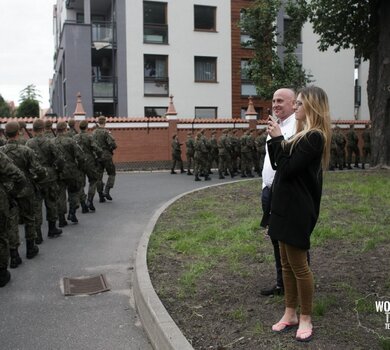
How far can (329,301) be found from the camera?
4.63m

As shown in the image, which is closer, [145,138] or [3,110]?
[145,138]

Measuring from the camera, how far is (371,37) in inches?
778

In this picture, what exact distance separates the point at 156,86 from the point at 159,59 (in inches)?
68.7

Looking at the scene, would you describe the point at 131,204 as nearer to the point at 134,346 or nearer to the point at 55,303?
the point at 55,303

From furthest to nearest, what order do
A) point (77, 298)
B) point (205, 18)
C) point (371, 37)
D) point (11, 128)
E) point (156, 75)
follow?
point (205, 18) → point (156, 75) → point (371, 37) → point (11, 128) → point (77, 298)

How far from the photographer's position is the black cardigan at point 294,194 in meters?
3.62

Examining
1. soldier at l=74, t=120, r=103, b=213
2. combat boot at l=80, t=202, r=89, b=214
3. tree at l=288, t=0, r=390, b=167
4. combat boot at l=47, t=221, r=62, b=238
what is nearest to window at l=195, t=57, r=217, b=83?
tree at l=288, t=0, r=390, b=167

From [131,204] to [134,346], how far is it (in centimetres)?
829

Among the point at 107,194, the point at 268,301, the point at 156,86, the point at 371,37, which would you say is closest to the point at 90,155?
the point at 107,194

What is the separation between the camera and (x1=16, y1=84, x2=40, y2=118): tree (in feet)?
140

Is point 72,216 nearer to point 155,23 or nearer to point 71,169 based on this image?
point 71,169

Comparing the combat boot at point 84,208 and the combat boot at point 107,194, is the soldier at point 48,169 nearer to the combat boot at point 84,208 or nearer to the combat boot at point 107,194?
the combat boot at point 84,208

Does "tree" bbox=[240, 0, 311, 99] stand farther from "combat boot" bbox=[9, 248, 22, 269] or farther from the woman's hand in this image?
the woman's hand

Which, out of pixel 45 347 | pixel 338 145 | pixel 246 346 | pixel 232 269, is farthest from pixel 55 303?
pixel 338 145
